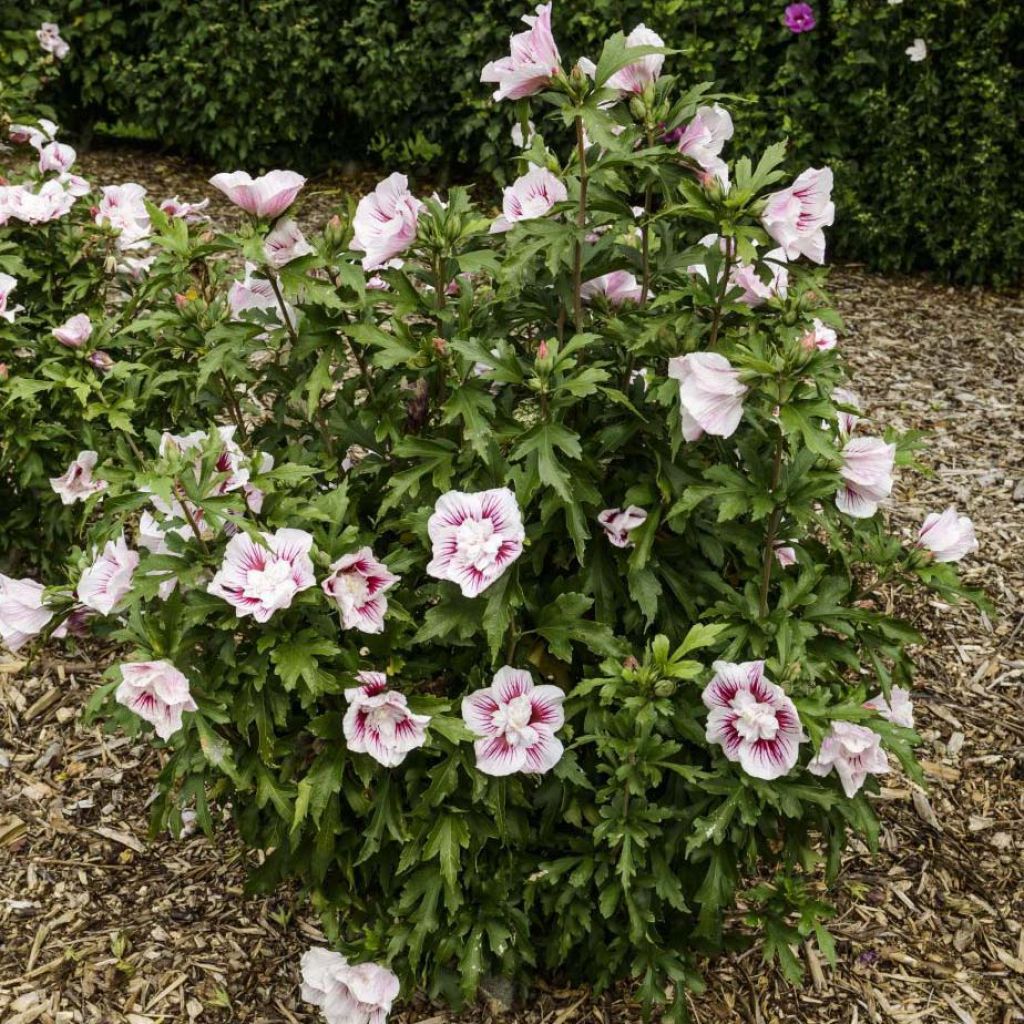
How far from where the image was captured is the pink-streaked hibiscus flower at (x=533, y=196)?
Result: 7.73 ft

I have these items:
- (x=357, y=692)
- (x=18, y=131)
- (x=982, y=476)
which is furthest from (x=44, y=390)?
(x=982, y=476)

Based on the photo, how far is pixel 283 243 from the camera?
2.35 metres

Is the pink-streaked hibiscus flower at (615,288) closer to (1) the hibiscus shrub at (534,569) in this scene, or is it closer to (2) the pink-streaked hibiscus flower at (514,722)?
(1) the hibiscus shrub at (534,569)

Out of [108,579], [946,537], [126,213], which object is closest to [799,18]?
[126,213]

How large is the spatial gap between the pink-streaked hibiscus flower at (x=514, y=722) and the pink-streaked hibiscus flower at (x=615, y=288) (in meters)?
0.81

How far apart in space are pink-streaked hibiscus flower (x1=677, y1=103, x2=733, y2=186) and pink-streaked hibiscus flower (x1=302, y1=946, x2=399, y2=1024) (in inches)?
68.6

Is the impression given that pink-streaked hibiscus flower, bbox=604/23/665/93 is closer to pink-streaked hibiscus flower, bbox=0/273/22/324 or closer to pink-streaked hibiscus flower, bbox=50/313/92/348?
pink-streaked hibiscus flower, bbox=50/313/92/348

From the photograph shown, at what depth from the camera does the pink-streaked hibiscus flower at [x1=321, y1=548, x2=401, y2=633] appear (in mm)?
2152

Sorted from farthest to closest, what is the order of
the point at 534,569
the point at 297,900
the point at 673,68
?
the point at 673,68 → the point at 297,900 → the point at 534,569

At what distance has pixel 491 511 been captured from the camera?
2.10 metres

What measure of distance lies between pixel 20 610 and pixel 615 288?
1391 mm

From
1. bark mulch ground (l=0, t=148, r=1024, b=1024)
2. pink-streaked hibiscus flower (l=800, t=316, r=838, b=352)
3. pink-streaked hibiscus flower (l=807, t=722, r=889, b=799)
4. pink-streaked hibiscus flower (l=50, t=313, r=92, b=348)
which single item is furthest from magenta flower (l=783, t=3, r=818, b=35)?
pink-streaked hibiscus flower (l=807, t=722, r=889, b=799)

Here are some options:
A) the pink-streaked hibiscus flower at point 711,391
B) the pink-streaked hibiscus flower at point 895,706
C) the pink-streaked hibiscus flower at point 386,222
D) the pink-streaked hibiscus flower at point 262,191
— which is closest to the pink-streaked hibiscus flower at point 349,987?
the pink-streaked hibiscus flower at point 895,706

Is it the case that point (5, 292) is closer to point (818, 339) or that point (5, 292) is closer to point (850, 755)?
point (818, 339)
